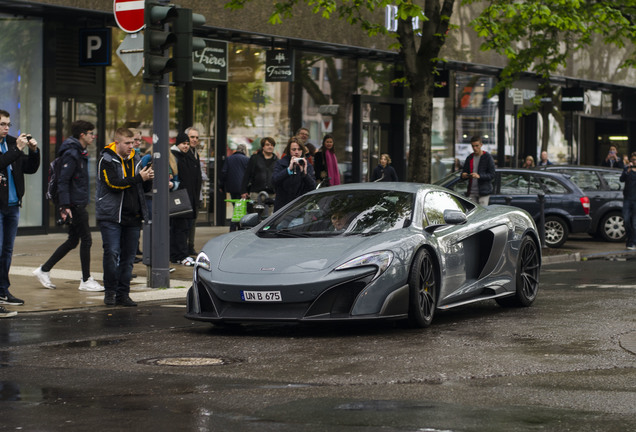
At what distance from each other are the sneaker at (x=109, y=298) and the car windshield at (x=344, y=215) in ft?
7.64

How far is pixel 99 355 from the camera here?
28.8 feet

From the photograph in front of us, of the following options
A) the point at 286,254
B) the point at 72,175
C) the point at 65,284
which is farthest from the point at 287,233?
the point at 65,284

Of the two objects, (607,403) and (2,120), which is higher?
(2,120)

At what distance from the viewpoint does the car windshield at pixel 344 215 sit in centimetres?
1054

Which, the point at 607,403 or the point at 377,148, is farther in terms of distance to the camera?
the point at 377,148

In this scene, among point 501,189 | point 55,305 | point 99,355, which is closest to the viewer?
point 99,355

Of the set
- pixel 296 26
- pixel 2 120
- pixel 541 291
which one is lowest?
pixel 541 291

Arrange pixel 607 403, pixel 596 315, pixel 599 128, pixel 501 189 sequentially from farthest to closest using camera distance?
pixel 599 128
pixel 501 189
pixel 596 315
pixel 607 403

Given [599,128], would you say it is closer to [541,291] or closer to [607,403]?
[541,291]

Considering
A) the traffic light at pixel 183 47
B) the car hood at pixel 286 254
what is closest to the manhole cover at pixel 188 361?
the car hood at pixel 286 254

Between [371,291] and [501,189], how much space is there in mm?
13549

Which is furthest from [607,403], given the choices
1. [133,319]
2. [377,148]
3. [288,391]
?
[377,148]

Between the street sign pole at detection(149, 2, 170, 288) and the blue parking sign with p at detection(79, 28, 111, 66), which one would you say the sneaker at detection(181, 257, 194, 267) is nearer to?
the street sign pole at detection(149, 2, 170, 288)

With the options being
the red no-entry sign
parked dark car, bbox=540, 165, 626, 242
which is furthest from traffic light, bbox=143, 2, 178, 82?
parked dark car, bbox=540, 165, 626, 242
